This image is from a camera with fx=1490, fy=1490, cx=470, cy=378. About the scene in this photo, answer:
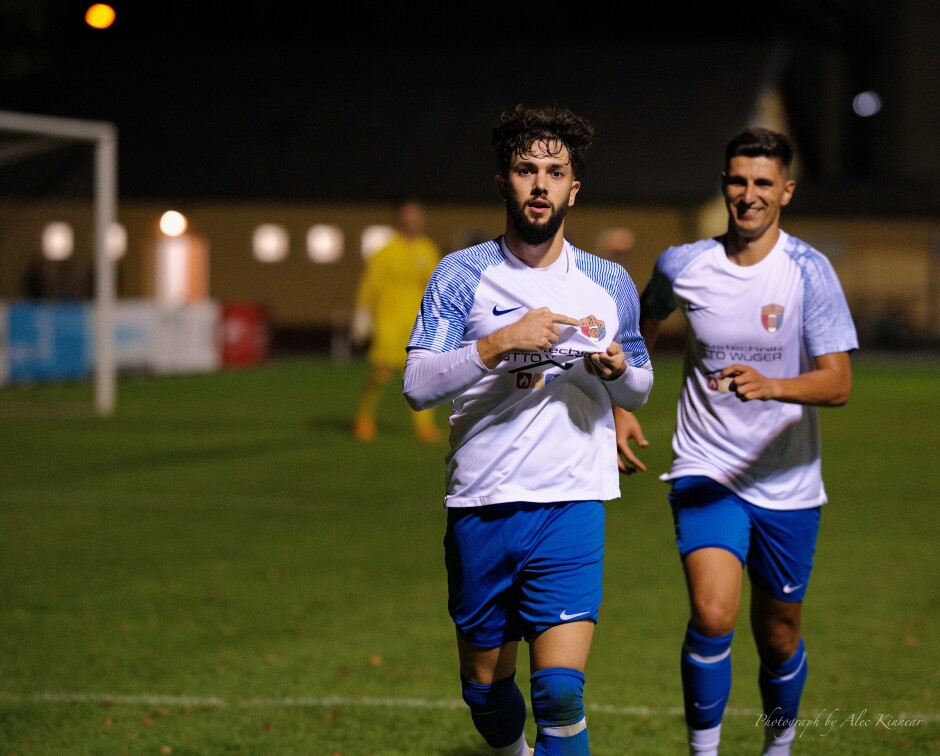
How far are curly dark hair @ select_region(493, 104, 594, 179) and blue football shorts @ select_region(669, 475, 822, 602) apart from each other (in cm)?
138

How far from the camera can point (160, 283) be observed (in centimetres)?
4534

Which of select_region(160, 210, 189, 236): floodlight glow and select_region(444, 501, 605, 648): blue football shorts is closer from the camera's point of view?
select_region(444, 501, 605, 648): blue football shorts

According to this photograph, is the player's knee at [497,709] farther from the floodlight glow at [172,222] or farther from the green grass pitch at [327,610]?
the floodlight glow at [172,222]

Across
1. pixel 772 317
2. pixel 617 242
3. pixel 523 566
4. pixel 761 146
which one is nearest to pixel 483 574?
pixel 523 566

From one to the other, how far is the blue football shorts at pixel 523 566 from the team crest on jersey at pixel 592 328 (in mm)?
524

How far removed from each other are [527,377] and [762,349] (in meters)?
1.14

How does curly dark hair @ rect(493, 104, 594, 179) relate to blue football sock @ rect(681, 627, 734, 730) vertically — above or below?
above

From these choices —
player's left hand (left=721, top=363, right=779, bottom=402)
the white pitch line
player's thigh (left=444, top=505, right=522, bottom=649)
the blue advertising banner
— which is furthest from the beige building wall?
player's thigh (left=444, top=505, right=522, bottom=649)

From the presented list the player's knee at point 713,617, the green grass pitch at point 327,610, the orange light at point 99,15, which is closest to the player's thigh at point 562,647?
the player's knee at point 713,617

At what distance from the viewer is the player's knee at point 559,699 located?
4.36 metres

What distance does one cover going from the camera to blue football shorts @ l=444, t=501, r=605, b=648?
14.7 feet

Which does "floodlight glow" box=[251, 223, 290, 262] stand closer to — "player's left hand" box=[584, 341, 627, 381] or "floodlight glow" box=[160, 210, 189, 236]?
"floodlight glow" box=[160, 210, 189, 236]

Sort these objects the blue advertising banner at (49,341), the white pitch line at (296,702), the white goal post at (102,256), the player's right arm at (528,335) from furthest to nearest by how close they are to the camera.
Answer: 1. the blue advertising banner at (49,341)
2. the white goal post at (102,256)
3. the white pitch line at (296,702)
4. the player's right arm at (528,335)

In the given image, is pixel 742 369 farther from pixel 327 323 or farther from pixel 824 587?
pixel 327 323
